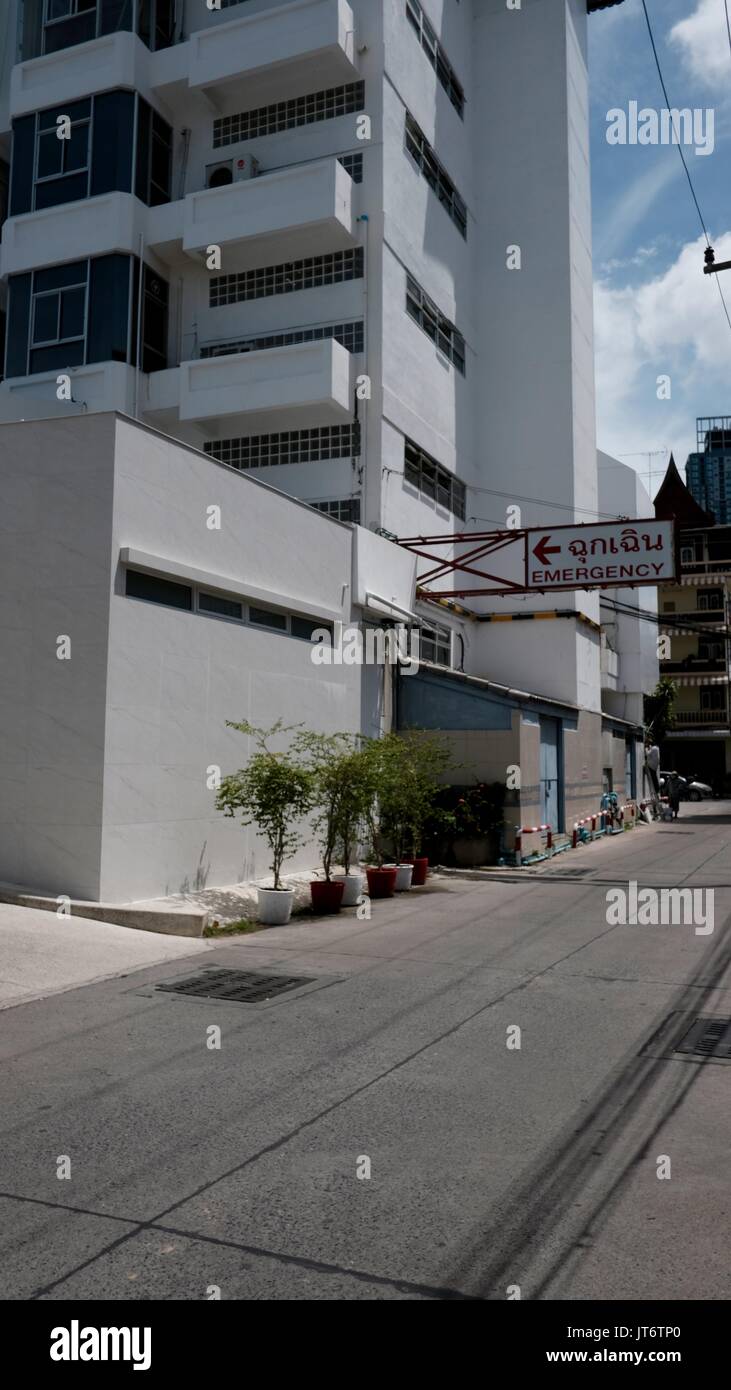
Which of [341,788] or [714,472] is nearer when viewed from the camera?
[341,788]

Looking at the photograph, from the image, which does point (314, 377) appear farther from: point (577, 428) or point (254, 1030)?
point (254, 1030)

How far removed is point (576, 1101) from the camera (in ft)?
20.0

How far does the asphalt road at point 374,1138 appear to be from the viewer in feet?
13.3

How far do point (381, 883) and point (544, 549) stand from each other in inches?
325

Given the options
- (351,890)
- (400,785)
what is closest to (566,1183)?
(351,890)

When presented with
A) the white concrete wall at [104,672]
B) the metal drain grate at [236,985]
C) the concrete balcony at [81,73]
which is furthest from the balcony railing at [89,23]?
the metal drain grate at [236,985]

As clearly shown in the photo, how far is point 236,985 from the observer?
30.7ft

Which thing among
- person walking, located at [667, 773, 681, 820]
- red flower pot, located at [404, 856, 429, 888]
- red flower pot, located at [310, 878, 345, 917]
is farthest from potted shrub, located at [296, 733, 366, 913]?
person walking, located at [667, 773, 681, 820]

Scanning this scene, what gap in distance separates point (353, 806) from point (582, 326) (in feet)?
69.6

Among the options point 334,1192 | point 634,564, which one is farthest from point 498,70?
point 334,1192

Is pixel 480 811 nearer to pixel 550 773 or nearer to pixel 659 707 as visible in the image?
pixel 550 773

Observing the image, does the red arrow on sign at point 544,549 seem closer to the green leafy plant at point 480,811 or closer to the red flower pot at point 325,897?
the green leafy plant at point 480,811

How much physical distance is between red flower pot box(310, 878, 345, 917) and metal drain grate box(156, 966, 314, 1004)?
436 cm

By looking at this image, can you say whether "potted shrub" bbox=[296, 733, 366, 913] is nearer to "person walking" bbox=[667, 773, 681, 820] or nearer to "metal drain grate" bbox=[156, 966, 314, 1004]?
"metal drain grate" bbox=[156, 966, 314, 1004]
